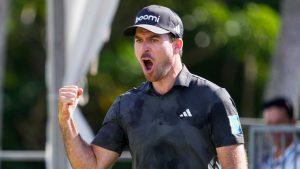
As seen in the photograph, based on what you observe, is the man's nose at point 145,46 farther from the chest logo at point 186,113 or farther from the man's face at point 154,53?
the chest logo at point 186,113

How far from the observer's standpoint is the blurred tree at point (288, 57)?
37.6ft

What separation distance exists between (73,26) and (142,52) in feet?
9.59

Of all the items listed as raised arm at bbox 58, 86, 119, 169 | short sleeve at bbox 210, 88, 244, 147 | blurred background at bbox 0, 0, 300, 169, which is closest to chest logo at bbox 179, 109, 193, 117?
short sleeve at bbox 210, 88, 244, 147

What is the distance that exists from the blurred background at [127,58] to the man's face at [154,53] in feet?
34.0

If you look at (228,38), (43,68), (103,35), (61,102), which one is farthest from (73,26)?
(43,68)

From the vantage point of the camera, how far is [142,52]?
5.29 metres

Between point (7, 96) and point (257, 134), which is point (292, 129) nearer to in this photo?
point (257, 134)

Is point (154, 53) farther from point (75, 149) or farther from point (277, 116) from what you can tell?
point (277, 116)

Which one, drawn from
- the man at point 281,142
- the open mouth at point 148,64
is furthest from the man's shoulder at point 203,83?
the man at point 281,142

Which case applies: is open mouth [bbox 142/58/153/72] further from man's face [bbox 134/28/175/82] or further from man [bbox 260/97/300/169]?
man [bbox 260/97/300/169]

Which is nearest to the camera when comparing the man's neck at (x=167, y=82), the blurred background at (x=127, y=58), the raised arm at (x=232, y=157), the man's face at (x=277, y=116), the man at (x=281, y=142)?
the raised arm at (x=232, y=157)

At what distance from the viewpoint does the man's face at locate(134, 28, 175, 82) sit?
5.28m

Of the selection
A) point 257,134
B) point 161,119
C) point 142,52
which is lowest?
point 257,134

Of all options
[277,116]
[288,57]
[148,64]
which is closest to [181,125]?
[148,64]
